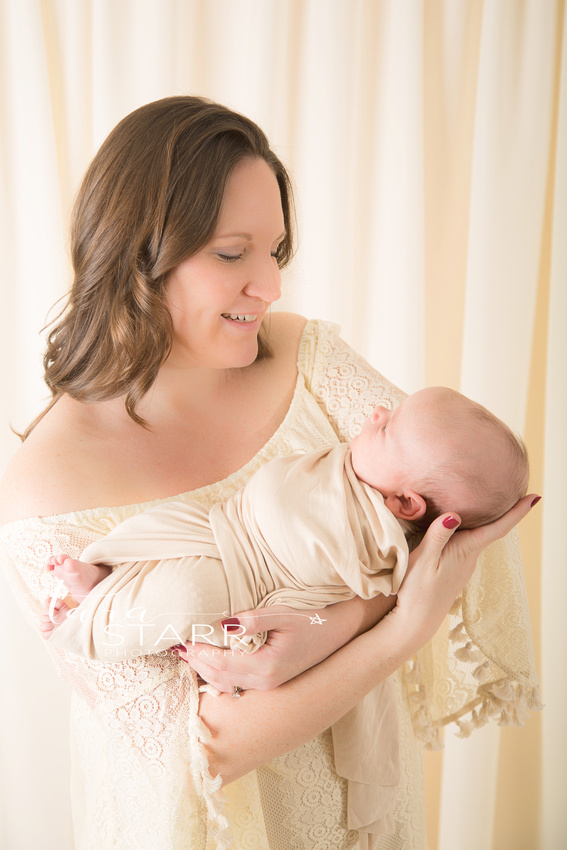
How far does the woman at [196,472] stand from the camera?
3.80ft

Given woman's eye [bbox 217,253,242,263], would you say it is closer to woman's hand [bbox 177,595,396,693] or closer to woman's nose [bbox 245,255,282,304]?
woman's nose [bbox 245,255,282,304]

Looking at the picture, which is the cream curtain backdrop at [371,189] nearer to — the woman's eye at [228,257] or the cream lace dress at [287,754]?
the cream lace dress at [287,754]

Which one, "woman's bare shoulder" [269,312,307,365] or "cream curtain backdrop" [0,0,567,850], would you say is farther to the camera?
"cream curtain backdrop" [0,0,567,850]

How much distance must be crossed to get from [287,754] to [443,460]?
0.63 m

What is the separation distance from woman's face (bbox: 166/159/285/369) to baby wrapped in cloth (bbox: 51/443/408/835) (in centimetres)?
33

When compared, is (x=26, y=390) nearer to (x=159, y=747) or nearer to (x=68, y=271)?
(x=68, y=271)

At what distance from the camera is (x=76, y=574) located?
1.11m

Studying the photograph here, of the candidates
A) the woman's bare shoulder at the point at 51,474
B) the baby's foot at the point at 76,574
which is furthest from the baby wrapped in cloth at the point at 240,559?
the woman's bare shoulder at the point at 51,474

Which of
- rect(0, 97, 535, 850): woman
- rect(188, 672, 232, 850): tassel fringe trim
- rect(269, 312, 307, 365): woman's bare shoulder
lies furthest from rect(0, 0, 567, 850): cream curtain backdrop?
rect(188, 672, 232, 850): tassel fringe trim

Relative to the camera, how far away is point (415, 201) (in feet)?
6.79

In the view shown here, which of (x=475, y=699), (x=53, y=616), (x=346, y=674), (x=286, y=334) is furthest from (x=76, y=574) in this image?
(x=475, y=699)

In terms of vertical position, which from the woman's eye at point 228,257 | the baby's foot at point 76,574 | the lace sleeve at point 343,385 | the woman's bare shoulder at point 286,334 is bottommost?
the baby's foot at point 76,574

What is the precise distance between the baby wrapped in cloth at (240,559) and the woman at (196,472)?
66 mm

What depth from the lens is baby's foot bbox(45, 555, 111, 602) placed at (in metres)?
1.11
